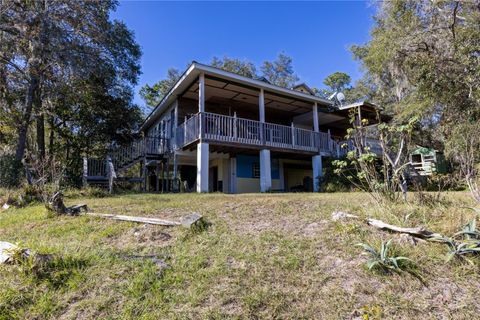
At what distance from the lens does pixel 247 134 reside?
11.3m

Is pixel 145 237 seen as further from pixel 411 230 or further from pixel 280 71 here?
pixel 280 71

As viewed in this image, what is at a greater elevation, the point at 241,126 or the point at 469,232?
the point at 241,126

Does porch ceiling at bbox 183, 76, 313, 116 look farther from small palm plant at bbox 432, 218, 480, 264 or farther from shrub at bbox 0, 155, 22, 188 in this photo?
small palm plant at bbox 432, 218, 480, 264

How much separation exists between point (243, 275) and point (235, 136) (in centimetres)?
817

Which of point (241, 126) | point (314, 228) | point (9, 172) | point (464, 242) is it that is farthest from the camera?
point (241, 126)

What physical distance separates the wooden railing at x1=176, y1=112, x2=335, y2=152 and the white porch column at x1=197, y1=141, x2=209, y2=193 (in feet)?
1.32

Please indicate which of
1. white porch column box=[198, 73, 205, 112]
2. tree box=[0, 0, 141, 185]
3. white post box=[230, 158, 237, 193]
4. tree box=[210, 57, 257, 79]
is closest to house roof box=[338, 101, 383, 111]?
white post box=[230, 158, 237, 193]

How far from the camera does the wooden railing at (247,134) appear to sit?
34.1 feet

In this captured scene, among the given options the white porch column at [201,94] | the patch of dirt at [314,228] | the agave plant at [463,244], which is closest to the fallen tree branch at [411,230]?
the agave plant at [463,244]

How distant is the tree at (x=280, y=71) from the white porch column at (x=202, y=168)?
24.6m

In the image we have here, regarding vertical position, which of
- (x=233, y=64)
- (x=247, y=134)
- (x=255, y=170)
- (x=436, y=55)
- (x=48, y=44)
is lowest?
(x=255, y=170)

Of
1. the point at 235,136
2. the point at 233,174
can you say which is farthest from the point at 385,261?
the point at 233,174

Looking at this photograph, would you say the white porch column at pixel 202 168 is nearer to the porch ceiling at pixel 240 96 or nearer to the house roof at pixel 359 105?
the porch ceiling at pixel 240 96

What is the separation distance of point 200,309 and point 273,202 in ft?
11.5
